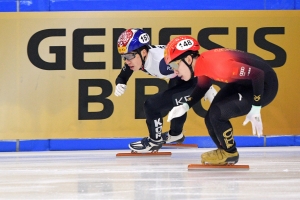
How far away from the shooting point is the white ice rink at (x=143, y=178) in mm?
3723

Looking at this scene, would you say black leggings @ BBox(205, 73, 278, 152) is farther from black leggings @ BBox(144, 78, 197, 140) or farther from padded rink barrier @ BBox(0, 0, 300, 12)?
padded rink barrier @ BBox(0, 0, 300, 12)

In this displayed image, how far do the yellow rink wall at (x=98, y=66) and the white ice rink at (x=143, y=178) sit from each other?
99 centimetres

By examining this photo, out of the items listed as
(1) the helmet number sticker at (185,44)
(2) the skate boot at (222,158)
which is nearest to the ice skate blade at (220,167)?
(2) the skate boot at (222,158)

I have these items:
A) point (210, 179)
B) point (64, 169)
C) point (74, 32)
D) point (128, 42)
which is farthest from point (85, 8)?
point (210, 179)

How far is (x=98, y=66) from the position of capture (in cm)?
773

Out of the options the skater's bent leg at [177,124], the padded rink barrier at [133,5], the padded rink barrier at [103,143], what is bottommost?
the padded rink barrier at [103,143]

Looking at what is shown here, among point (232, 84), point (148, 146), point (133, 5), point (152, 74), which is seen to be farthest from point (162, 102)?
point (133, 5)

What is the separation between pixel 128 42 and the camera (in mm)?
6234

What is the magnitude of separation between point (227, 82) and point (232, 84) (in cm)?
17

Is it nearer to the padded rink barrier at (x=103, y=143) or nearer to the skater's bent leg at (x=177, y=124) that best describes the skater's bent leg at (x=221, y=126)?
the skater's bent leg at (x=177, y=124)

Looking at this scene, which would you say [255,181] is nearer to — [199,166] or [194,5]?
[199,166]

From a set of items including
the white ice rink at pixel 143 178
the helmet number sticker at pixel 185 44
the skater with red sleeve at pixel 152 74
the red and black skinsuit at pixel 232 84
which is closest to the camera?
the white ice rink at pixel 143 178

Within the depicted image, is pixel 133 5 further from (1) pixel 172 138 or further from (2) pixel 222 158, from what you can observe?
(2) pixel 222 158

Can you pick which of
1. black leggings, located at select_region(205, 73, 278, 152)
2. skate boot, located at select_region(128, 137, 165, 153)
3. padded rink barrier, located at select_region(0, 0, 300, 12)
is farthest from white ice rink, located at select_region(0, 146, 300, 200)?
padded rink barrier, located at select_region(0, 0, 300, 12)
